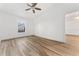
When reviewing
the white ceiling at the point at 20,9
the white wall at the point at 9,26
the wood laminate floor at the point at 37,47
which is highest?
the white ceiling at the point at 20,9

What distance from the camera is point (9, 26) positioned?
1.87m

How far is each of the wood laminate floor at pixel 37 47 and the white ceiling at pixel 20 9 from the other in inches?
18.4

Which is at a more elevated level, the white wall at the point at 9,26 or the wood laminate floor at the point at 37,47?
the white wall at the point at 9,26

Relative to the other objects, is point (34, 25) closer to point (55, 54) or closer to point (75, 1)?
point (55, 54)

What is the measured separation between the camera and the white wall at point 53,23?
1849 millimetres

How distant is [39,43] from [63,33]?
515mm

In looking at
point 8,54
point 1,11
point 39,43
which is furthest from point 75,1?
point 8,54

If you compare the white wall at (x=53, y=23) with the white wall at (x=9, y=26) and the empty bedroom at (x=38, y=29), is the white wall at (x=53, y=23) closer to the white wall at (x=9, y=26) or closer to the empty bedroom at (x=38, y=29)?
the empty bedroom at (x=38, y=29)

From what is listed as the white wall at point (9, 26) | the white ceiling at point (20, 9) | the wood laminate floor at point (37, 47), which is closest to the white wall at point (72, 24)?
the wood laminate floor at point (37, 47)

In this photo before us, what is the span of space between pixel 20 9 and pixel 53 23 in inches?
28.1

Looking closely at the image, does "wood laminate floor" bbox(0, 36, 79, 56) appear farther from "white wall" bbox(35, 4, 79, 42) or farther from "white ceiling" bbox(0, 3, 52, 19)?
"white ceiling" bbox(0, 3, 52, 19)

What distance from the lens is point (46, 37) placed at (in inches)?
76.6

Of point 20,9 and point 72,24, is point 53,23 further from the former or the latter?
point 20,9

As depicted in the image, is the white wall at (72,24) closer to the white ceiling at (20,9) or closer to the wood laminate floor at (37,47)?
the wood laminate floor at (37,47)
